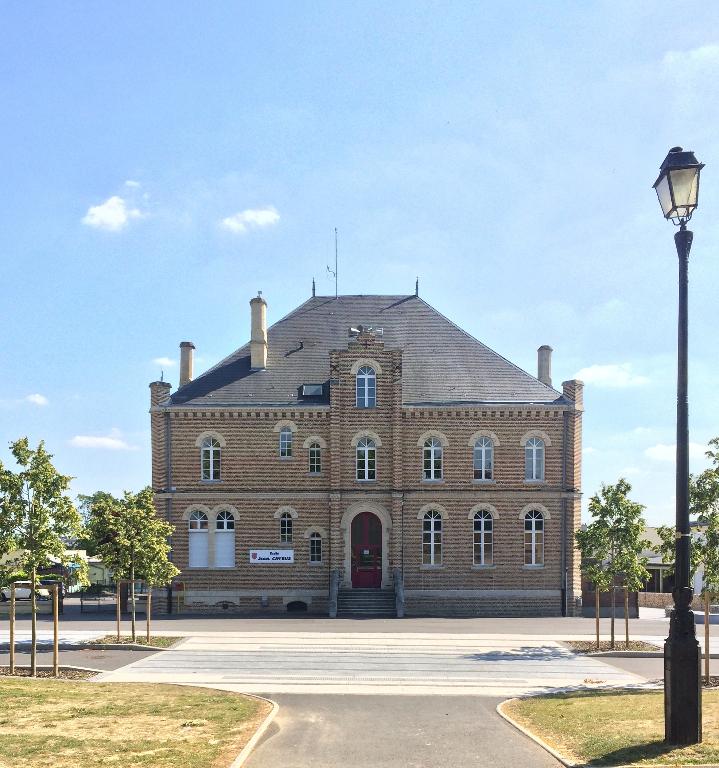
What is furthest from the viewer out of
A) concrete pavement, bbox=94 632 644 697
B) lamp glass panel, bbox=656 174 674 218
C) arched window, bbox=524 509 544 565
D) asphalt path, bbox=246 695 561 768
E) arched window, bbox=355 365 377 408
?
arched window, bbox=355 365 377 408

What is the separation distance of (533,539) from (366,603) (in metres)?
8.42

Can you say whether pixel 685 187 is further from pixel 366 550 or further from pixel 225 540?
pixel 225 540

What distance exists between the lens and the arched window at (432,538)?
3619 cm

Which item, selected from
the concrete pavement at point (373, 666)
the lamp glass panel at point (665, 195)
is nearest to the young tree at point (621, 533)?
the concrete pavement at point (373, 666)

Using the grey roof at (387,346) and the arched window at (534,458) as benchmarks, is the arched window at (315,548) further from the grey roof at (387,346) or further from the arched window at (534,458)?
the arched window at (534,458)

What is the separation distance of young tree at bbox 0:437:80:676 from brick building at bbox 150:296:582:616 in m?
15.3

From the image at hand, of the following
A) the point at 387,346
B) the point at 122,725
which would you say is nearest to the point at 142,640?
the point at 122,725

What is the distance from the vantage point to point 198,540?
119 ft

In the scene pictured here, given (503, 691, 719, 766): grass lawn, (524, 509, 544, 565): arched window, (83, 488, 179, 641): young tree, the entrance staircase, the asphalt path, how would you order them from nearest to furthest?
(503, 691, 719, 766): grass lawn → the asphalt path → (83, 488, 179, 641): young tree → the entrance staircase → (524, 509, 544, 565): arched window

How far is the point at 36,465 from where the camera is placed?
827 inches

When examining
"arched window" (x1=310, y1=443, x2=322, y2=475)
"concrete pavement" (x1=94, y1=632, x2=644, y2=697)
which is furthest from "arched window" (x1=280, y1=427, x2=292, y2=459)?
"concrete pavement" (x1=94, y1=632, x2=644, y2=697)

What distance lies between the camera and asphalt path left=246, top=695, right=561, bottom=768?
38.9 ft

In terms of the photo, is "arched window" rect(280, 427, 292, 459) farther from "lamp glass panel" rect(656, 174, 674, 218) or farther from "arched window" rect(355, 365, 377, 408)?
"lamp glass panel" rect(656, 174, 674, 218)

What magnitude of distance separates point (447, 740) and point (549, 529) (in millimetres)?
24341
